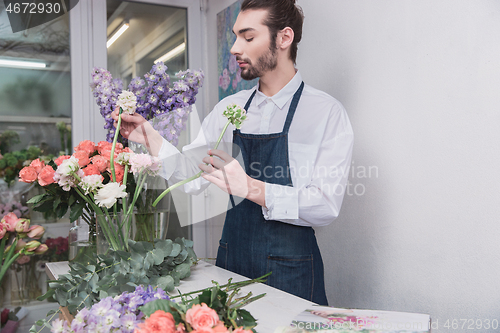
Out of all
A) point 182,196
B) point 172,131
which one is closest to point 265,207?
point 172,131

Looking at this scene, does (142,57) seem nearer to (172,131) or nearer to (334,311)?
(172,131)

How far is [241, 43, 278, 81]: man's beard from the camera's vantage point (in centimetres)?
142

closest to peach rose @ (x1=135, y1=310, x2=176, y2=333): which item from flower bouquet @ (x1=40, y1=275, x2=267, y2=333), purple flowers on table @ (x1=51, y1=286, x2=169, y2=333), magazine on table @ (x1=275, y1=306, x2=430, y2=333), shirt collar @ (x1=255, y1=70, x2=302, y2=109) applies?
flower bouquet @ (x1=40, y1=275, x2=267, y2=333)

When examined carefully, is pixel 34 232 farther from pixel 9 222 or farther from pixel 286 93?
pixel 286 93

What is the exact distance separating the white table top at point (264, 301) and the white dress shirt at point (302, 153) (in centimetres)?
26

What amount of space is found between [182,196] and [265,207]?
59.0 inches

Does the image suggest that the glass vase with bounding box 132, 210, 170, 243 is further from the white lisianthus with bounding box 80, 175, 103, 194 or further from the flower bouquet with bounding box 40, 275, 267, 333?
the flower bouquet with bounding box 40, 275, 267, 333

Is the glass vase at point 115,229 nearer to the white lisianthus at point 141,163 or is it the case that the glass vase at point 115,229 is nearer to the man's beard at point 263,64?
the white lisianthus at point 141,163

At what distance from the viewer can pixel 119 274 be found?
2.86 feet

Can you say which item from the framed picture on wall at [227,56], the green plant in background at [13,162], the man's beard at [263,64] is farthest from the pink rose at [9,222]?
the green plant in background at [13,162]

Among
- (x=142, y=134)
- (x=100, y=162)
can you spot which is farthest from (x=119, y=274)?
(x=142, y=134)

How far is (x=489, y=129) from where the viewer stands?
1.03 metres

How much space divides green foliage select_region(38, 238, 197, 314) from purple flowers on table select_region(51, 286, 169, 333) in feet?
0.52

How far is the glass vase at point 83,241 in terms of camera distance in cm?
113
